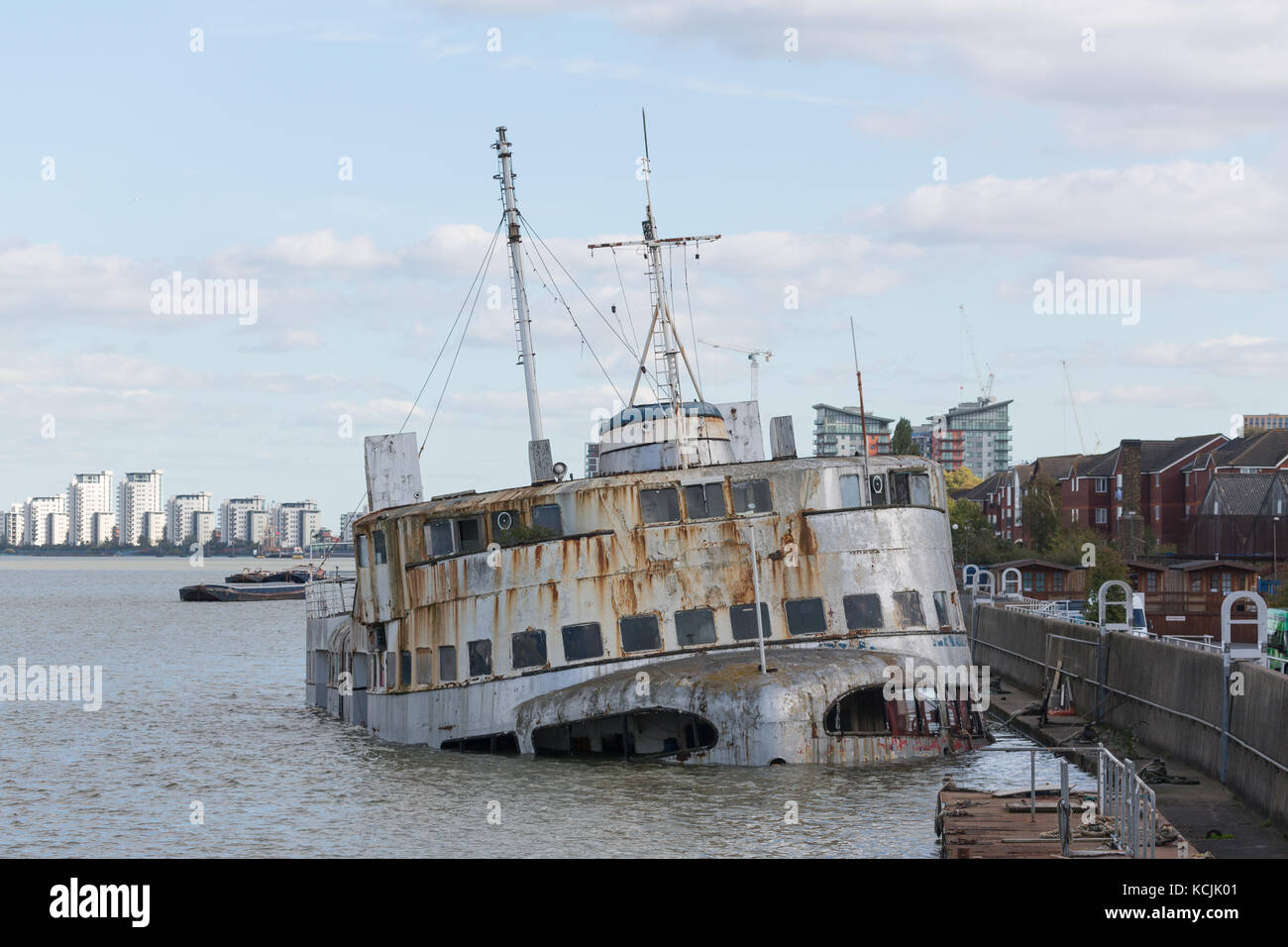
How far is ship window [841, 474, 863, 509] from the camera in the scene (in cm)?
3184

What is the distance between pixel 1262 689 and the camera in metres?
21.9

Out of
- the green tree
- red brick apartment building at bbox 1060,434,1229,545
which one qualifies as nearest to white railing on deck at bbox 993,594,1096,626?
red brick apartment building at bbox 1060,434,1229,545

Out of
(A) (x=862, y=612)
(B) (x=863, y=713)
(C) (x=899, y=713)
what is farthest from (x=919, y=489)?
(C) (x=899, y=713)

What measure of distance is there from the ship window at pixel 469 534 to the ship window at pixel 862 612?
7.92m

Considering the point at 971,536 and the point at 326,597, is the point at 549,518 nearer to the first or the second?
the point at 326,597

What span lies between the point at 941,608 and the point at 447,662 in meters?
10.7

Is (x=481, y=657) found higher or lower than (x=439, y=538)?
lower

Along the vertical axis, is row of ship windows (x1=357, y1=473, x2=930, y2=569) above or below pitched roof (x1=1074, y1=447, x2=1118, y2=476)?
below

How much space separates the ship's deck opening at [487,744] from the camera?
3170 cm

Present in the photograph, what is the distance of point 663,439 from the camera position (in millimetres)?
35531

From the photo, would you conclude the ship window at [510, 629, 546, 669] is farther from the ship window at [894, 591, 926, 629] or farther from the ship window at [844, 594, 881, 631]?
the ship window at [894, 591, 926, 629]

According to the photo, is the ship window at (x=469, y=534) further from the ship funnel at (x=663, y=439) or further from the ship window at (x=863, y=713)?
the ship window at (x=863, y=713)

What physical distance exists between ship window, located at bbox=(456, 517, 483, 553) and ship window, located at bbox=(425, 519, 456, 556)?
0.22 m
